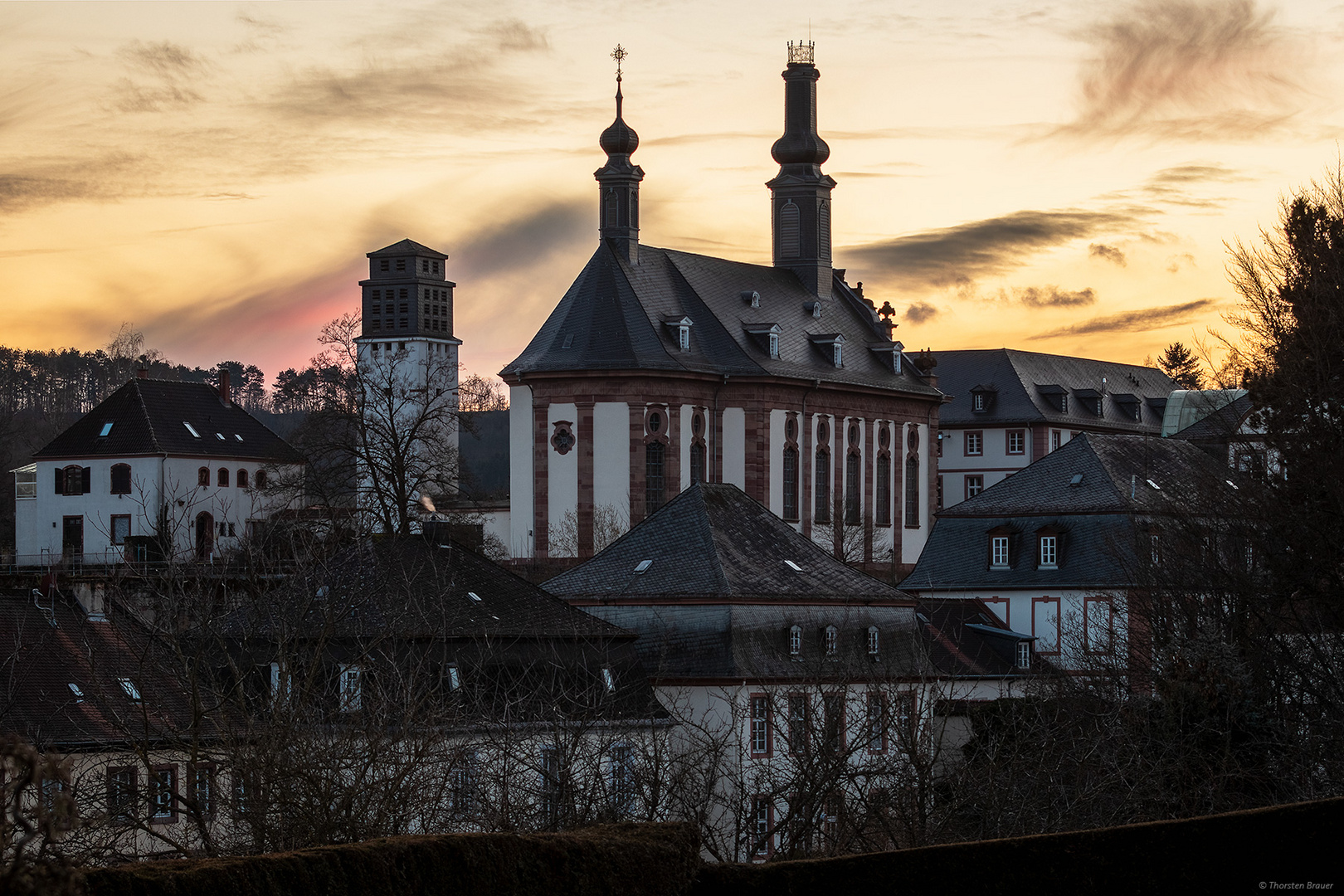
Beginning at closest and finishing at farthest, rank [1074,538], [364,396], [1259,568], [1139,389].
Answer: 1. [1259,568]
2. [1074,538]
3. [364,396]
4. [1139,389]

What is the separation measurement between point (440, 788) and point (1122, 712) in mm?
19040

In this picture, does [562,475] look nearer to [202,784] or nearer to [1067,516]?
[1067,516]

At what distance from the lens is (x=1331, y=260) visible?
119 ft

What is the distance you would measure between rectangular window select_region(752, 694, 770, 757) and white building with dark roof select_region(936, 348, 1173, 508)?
208 feet

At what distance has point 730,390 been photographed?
72.2 m

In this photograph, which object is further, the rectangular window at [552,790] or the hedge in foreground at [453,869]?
the rectangular window at [552,790]

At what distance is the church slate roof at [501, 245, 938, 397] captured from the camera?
70.4 metres

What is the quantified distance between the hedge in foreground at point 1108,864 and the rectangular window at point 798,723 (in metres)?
9.46

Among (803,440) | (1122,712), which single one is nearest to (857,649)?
(1122,712)

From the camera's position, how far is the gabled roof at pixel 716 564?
150 feet

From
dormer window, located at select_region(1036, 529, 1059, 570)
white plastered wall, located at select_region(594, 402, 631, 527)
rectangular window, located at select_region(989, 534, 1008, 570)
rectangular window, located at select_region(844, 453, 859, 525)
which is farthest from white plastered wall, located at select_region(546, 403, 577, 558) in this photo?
dormer window, located at select_region(1036, 529, 1059, 570)

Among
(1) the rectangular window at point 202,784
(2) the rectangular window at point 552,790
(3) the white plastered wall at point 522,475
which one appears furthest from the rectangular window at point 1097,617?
(1) the rectangular window at point 202,784

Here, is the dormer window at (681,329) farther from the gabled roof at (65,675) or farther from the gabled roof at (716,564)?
the gabled roof at (65,675)

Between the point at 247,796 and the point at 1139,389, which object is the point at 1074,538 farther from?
the point at 1139,389
